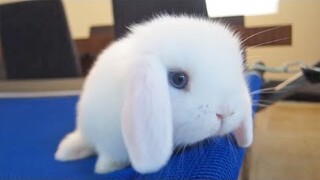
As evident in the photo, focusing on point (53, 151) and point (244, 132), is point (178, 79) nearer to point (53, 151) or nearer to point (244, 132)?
point (244, 132)

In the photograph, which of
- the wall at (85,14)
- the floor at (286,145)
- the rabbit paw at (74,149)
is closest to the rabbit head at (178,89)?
the rabbit paw at (74,149)

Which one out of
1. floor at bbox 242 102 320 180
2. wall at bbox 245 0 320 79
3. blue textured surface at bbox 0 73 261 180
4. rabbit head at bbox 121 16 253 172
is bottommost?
floor at bbox 242 102 320 180

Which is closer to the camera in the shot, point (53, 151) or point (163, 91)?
point (163, 91)

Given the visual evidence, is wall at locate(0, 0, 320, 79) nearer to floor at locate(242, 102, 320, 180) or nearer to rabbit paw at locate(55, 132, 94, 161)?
floor at locate(242, 102, 320, 180)

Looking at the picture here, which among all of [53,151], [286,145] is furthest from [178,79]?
[286,145]

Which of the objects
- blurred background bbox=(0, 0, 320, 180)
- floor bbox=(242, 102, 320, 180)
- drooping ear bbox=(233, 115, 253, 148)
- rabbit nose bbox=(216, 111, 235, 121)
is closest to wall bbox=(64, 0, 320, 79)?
blurred background bbox=(0, 0, 320, 180)

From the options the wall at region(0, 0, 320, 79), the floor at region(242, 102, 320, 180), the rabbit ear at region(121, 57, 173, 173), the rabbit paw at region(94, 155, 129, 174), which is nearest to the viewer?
A: the rabbit ear at region(121, 57, 173, 173)
